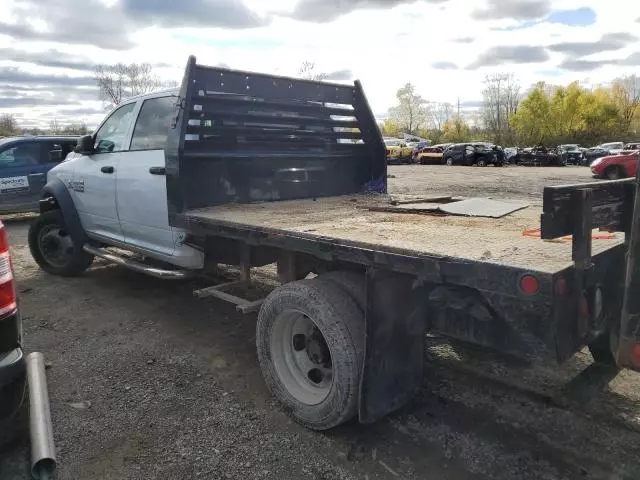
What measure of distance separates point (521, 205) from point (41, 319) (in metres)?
4.63

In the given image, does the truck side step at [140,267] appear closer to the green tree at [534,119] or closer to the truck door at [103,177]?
the truck door at [103,177]

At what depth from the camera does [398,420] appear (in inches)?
129

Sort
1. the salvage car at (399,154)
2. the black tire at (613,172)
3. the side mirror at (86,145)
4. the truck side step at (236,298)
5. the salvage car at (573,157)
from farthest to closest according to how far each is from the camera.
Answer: the salvage car at (399,154)
the salvage car at (573,157)
the black tire at (613,172)
the side mirror at (86,145)
the truck side step at (236,298)

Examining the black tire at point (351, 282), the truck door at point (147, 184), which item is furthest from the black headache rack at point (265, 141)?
the black tire at point (351, 282)

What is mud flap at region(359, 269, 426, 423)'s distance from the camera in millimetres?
2801

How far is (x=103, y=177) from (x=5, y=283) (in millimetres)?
3329

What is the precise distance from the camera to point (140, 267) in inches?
200

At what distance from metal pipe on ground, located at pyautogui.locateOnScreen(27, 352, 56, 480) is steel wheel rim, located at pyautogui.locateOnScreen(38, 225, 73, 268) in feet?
10.8

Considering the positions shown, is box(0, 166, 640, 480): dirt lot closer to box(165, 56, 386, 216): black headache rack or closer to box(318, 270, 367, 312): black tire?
box(318, 270, 367, 312): black tire

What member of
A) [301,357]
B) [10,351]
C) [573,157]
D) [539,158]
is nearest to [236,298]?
[301,357]

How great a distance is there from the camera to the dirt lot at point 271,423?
9.25 ft

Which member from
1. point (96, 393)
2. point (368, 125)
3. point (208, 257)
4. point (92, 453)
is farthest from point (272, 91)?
point (92, 453)

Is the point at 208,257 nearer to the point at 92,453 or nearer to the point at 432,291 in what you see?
the point at 92,453

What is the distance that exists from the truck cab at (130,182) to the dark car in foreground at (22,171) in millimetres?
5837
